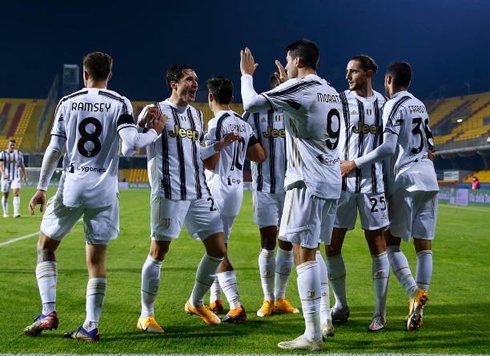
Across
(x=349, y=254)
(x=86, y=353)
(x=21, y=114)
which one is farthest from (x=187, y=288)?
(x=21, y=114)

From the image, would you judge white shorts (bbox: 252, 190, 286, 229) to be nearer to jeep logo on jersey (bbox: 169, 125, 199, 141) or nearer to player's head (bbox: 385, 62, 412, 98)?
jeep logo on jersey (bbox: 169, 125, 199, 141)

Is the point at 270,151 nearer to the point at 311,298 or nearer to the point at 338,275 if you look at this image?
the point at 338,275

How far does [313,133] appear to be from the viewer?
3334 millimetres

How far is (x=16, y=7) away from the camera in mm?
61562

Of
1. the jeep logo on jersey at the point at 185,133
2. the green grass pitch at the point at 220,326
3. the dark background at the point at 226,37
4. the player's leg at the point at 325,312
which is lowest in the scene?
the green grass pitch at the point at 220,326

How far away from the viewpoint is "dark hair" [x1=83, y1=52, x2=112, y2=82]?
3.40 m

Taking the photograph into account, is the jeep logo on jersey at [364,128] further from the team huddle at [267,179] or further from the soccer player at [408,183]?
the soccer player at [408,183]

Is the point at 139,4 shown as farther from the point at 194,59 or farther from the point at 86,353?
the point at 86,353

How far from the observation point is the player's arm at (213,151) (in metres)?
3.92

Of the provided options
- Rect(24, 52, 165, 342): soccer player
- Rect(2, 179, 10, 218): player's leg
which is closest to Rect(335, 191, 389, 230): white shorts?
Rect(24, 52, 165, 342): soccer player

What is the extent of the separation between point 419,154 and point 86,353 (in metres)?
3.01

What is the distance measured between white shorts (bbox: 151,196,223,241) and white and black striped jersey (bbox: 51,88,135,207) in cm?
42

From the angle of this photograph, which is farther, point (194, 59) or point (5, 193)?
point (194, 59)

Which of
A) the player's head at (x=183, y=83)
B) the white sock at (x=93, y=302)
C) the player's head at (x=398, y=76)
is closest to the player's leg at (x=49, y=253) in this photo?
the white sock at (x=93, y=302)
